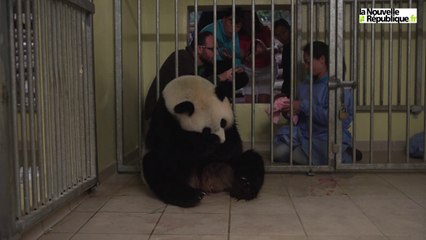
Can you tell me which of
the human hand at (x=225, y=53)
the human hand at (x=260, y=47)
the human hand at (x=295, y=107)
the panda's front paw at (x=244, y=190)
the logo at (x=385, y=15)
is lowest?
the panda's front paw at (x=244, y=190)

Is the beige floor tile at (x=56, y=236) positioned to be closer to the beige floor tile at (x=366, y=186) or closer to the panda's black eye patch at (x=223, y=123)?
the panda's black eye patch at (x=223, y=123)

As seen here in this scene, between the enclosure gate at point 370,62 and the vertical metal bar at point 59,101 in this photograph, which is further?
the enclosure gate at point 370,62

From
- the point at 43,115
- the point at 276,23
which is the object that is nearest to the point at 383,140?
the point at 276,23

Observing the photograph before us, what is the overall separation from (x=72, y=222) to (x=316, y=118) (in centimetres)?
233

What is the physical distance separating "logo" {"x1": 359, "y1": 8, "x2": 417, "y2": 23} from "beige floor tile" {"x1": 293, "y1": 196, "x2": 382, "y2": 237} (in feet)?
5.11

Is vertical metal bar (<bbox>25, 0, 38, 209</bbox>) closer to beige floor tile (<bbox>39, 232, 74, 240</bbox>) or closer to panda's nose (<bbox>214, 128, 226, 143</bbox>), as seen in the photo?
beige floor tile (<bbox>39, 232, 74, 240</bbox>)

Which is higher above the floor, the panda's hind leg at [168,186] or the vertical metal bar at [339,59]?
the vertical metal bar at [339,59]

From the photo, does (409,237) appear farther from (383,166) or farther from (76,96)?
(76,96)

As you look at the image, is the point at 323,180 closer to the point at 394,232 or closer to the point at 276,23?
the point at 394,232

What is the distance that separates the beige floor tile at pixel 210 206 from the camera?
2820 millimetres

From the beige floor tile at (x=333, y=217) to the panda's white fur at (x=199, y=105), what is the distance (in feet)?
2.27

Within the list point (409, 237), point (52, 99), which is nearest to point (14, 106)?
point (52, 99)

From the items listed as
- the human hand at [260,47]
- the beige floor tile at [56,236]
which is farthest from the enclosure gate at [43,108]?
the human hand at [260,47]

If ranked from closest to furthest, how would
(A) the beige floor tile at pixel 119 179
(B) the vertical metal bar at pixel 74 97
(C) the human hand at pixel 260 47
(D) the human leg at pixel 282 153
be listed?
(B) the vertical metal bar at pixel 74 97 < (A) the beige floor tile at pixel 119 179 < (D) the human leg at pixel 282 153 < (C) the human hand at pixel 260 47
